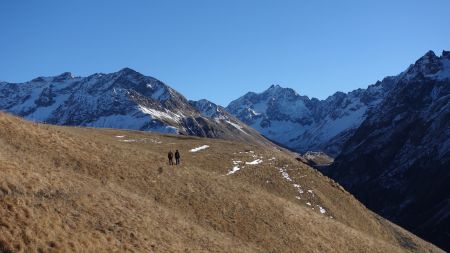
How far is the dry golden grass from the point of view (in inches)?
1123

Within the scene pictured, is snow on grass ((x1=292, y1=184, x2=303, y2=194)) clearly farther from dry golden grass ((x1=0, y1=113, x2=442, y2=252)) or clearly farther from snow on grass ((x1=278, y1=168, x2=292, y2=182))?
snow on grass ((x1=278, y1=168, x2=292, y2=182))

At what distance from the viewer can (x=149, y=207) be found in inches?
1522

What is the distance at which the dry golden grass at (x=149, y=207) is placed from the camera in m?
28.5

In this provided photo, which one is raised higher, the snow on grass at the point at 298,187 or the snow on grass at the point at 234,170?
the snow on grass at the point at 234,170

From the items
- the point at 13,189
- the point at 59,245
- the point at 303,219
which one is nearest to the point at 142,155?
the point at 303,219

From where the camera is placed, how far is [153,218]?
3659 cm

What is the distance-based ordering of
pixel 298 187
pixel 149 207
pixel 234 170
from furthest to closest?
pixel 234 170 → pixel 298 187 → pixel 149 207

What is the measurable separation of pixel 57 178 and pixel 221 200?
17544 mm

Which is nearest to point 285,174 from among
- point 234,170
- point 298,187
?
point 298,187

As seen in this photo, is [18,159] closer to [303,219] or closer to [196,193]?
[196,193]

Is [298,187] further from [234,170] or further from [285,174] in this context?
[234,170]

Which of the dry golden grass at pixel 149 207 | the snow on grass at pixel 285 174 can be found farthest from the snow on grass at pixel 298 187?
the snow on grass at pixel 285 174

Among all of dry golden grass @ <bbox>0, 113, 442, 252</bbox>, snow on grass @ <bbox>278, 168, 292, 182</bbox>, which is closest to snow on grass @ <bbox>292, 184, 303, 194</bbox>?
dry golden grass @ <bbox>0, 113, 442, 252</bbox>

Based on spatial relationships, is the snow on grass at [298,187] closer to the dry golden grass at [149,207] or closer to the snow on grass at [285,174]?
the dry golden grass at [149,207]
